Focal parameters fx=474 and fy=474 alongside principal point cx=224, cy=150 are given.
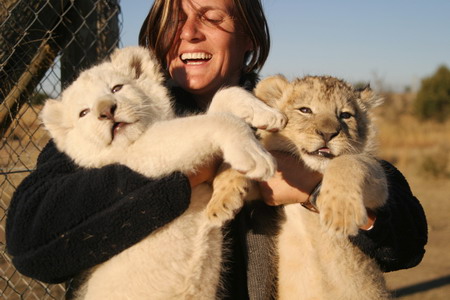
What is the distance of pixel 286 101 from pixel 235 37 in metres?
0.58

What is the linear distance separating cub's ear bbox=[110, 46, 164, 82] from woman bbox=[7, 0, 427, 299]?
27cm

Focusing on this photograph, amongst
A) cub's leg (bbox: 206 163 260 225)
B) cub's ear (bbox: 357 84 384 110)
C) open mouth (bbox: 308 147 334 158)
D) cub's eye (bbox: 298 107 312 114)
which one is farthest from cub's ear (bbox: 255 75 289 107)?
cub's leg (bbox: 206 163 260 225)

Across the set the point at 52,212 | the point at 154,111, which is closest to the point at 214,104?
the point at 154,111

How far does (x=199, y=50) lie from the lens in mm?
2957

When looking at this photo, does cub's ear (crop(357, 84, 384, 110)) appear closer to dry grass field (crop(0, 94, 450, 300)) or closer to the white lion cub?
dry grass field (crop(0, 94, 450, 300))

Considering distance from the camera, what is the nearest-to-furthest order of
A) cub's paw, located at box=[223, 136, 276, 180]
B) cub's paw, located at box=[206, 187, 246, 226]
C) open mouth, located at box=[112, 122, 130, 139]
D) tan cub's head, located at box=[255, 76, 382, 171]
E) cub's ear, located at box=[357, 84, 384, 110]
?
cub's paw, located at box=[223, 136, 276, 180] < cub's paw, located at box=[206, 187, 246, 226] < open mouth, located at box=[112, 122, 130, 139] < tan cub's head, located at box=[255, 76, 382, 171] < cub's ear, located at box=[357, 84, 384, 110]

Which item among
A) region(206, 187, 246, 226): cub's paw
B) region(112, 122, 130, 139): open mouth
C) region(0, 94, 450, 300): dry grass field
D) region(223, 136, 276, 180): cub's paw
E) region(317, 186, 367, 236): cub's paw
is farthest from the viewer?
region(0, 94, 450, 300): dry grass field

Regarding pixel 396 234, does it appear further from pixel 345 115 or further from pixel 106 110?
pixel 106 110

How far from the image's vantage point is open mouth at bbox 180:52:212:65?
2.96m

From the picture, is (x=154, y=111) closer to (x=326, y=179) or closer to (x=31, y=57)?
(x=326, y=179)

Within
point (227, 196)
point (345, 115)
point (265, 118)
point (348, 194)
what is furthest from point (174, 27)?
A: point (348, 194)

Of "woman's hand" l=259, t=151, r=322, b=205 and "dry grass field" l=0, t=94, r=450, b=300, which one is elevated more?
"woman's hand" l=259, t=151, r=322, b=205

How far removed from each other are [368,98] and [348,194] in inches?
48.8

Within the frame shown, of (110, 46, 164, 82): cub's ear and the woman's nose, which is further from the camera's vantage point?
the woman's nose
